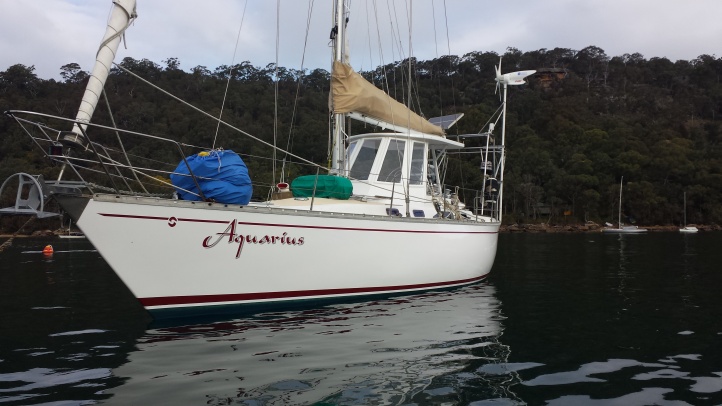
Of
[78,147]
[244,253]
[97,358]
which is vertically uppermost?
[78,147]

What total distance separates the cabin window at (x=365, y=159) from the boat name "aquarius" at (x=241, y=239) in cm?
359

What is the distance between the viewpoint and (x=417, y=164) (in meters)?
11.1

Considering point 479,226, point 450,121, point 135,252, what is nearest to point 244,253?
point 135,252


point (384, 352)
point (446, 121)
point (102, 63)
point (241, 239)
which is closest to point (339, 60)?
point (446, 121)

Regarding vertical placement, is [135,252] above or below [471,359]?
above

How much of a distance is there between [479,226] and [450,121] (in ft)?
11.7

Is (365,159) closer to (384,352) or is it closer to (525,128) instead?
(384,352)

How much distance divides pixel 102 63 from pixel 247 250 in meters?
2.94

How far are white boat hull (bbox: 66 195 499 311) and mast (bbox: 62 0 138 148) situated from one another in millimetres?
848

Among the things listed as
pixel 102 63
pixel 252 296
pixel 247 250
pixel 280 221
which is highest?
pixel 102 63

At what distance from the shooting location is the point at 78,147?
604cm

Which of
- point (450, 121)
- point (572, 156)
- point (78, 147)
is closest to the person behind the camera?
point (78, 147)

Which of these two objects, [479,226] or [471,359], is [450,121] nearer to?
[479,226]

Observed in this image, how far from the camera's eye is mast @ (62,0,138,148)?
19.0 feet
